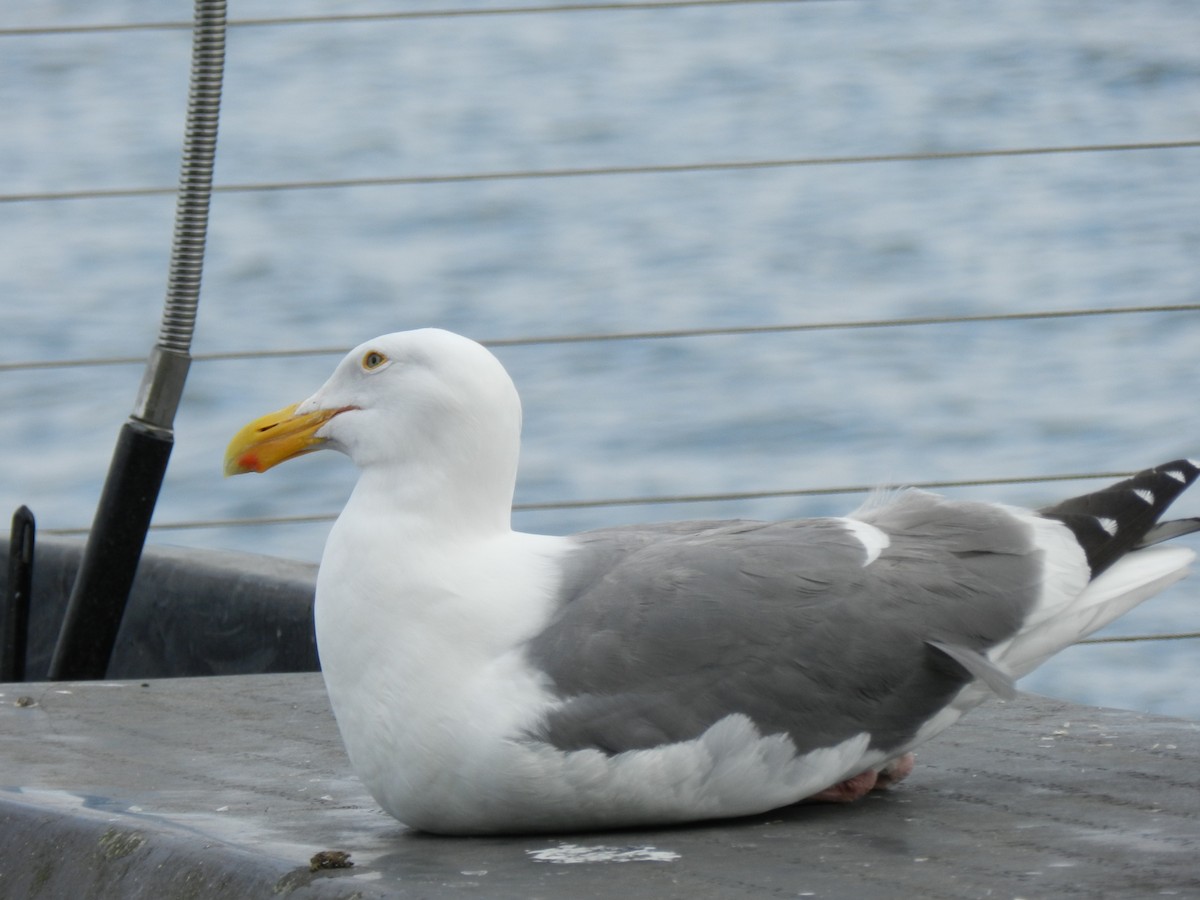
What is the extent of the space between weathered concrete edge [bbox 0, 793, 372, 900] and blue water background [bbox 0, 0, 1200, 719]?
191 centimetres

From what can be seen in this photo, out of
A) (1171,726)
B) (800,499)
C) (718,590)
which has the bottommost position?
(800,499)

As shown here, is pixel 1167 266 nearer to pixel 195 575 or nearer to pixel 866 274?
pixel 866 274

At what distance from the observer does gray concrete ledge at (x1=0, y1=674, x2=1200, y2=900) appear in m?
1.07

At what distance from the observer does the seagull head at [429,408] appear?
1240mm

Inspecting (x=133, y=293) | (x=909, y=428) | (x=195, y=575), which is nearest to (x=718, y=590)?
(x=195, y=575)

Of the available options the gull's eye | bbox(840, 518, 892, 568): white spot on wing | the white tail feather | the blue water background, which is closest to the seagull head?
the gull's eye

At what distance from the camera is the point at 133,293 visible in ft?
15.6

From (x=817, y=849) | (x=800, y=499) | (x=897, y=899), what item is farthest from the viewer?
(x=800, y=499)

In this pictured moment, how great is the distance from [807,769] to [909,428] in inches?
101

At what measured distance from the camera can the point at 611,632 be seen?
119 cm

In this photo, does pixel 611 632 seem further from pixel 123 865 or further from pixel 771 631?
pixel 123 865

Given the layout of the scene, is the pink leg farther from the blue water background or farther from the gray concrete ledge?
the blue water background

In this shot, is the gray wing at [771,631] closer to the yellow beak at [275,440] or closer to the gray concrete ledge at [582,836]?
the gray concrete ledge at [582,836]

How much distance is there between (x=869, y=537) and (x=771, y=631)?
0.10 metres
